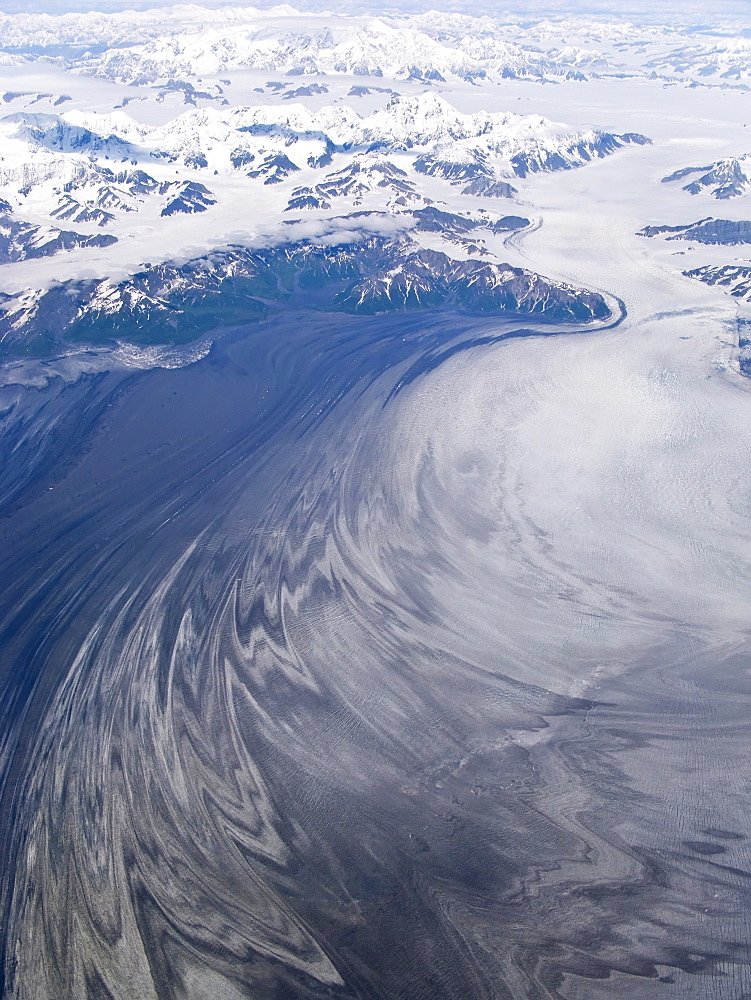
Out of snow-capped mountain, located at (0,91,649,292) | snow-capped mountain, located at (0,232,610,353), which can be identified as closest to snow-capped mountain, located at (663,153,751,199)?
snow-capped mountain, located at (0,91,649,292)

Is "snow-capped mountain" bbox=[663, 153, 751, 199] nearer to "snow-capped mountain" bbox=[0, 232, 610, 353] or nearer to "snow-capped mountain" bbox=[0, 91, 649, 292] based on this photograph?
"snow-capped mountain" bbox=[0, 91, 649, 292]

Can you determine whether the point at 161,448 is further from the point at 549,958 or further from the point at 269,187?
the point at 269,187

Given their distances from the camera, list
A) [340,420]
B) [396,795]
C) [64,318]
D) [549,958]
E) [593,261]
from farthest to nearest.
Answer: [593,261], [64,318], [340,420], [396,795], [549,958]

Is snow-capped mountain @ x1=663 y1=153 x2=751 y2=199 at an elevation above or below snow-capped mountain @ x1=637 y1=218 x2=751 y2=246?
above

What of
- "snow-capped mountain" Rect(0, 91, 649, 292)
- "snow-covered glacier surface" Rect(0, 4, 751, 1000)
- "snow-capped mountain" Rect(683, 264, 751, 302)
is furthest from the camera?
"snow-capped mountain" Rect(0, 91, 649, 292)

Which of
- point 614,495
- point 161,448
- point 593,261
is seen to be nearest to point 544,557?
point 614,495

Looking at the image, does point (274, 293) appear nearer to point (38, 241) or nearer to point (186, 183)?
point (38, 241)
